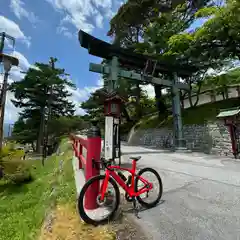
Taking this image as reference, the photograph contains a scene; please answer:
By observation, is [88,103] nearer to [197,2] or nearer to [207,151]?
[197,2]

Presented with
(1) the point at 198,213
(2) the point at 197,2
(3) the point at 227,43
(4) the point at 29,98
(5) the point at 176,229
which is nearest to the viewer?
(5) the point at 176,229

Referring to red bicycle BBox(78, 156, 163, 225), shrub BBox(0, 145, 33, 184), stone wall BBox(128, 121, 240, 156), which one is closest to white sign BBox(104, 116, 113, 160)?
red bicycle BBox(78, 156, 163, 225)

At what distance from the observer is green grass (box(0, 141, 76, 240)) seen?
310 centimetres

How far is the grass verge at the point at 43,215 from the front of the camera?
194 cm

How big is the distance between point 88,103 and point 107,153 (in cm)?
1918

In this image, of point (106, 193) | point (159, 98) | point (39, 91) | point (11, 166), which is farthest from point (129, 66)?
point (39, 91)

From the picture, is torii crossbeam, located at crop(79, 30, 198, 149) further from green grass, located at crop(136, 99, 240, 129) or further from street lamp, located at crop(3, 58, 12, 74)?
street lamp, located at crop(3, 58, 12, 74)

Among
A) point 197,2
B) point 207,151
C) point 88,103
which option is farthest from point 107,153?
point 88,103

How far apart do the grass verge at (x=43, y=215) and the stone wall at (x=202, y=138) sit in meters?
6.99

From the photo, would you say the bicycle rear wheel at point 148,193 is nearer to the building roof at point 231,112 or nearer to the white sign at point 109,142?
the white sign at point 109,142

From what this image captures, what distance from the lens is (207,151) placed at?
912 cm

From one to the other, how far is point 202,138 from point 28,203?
8.46 metres

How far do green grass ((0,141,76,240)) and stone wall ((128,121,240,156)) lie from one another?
689 centimetres

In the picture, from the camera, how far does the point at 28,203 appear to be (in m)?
5.17
